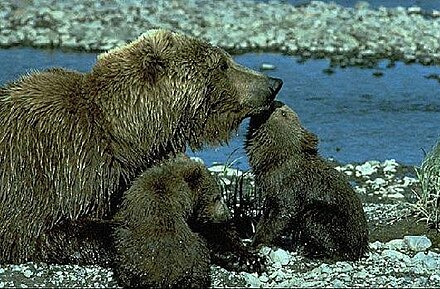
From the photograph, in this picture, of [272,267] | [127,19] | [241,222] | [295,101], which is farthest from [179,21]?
[272,267]

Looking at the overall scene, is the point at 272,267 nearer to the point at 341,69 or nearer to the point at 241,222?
the point at 241,222

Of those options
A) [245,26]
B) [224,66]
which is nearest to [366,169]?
[224,66]

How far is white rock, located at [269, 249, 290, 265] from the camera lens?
558 centimetres

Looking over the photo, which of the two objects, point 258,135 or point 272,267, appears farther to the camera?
point 258,135

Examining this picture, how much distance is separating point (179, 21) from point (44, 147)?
37.6 feet

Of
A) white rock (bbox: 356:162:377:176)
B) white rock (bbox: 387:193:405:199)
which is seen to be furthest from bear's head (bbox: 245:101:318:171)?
white rock (bbox: 356:162:377:176)

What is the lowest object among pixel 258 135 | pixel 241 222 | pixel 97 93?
pixel 241 222

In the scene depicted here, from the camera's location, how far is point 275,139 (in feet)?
19.2

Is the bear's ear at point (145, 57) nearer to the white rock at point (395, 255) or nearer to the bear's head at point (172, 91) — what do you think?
the bear's head at point (172, 91)

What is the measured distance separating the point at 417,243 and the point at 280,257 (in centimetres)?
93

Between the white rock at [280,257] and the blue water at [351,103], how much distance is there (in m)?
→ 2.56

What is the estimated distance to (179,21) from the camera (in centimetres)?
1653

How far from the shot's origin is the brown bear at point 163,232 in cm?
486

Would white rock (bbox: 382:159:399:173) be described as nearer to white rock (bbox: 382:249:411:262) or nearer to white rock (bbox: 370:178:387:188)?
white rock (bbox: 370:178:387:188)
